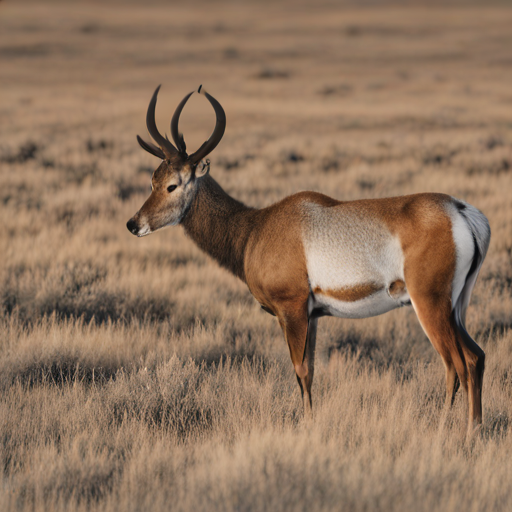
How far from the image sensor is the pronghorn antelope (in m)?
4.61

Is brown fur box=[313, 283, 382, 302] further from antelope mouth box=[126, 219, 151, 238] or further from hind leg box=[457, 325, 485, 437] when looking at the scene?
antelope mouth box=[126, 219, 151, 238]

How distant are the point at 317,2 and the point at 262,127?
103m

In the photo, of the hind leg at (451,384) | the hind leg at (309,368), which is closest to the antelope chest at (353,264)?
the hind leg at (309,368)

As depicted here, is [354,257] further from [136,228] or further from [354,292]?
[136,228]

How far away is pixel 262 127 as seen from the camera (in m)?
25.2

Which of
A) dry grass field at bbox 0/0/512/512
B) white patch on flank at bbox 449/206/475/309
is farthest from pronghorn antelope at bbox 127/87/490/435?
dry grass field at bbox 0/0/512/512

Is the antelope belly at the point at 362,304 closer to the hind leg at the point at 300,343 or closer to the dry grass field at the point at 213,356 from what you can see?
the hind leg at the point at 300,343

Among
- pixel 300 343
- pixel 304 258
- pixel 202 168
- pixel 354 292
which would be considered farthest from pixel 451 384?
pixel 202 168

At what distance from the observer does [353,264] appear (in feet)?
15.8

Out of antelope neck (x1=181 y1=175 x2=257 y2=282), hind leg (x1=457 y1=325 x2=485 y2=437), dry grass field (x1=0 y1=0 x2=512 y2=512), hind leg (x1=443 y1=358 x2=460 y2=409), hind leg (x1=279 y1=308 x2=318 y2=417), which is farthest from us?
antelope neck (x1=181 y1=175 x2=257 y2=282)

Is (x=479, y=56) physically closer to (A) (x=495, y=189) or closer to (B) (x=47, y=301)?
(A) (x=495, y=189)

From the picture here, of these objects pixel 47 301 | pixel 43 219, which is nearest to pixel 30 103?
pixel 43 219

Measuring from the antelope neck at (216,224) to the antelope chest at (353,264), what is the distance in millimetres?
875

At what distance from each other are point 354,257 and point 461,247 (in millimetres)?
733
